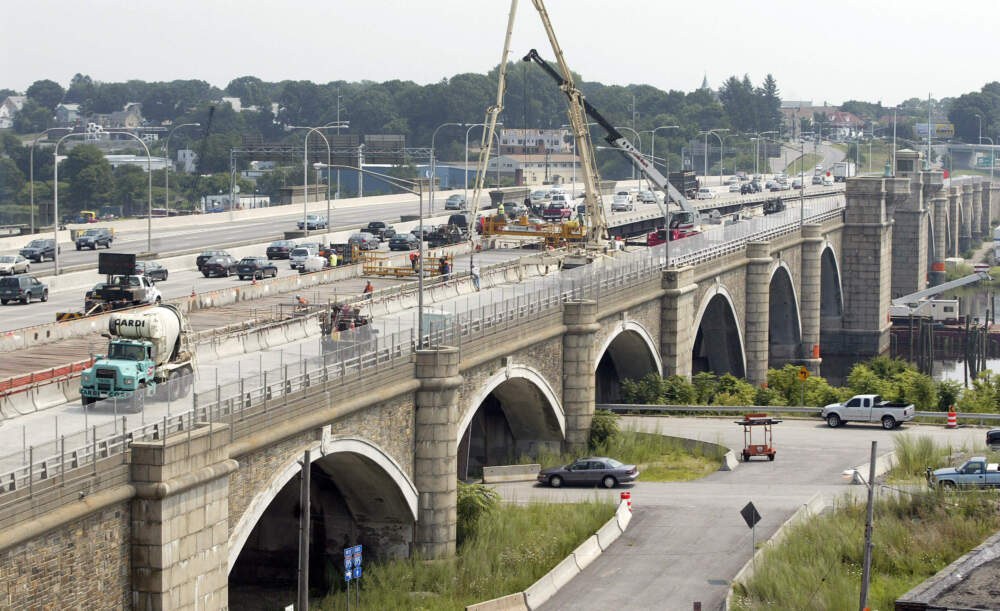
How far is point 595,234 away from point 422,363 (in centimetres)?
4838

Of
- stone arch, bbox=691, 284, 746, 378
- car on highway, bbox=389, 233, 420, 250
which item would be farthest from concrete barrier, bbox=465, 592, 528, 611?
car on highway, bbox=389, 233, 420, 250

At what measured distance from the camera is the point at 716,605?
122 ft

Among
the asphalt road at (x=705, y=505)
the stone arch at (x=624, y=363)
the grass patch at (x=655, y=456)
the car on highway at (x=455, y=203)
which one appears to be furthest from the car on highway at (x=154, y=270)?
the car on highway at (x=455, y=203)

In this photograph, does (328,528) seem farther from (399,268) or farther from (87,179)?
(87,179)

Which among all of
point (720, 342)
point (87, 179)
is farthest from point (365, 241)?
point (87, 179)

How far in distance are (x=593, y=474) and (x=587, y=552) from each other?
867cm

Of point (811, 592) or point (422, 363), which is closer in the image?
point (811, 592)

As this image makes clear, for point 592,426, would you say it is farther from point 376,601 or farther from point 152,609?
point 152,609

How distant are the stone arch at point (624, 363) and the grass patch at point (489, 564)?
21251 millimetres

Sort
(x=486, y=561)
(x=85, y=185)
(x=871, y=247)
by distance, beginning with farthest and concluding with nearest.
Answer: (x=85, y=185), (x=871, y=247), (x=486, y=561)

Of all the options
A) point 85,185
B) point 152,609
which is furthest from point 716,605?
point 85,185

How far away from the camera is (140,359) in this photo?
3422 cm

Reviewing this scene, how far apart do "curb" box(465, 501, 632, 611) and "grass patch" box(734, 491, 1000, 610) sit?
4709mm

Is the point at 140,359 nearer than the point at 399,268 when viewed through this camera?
Yes
